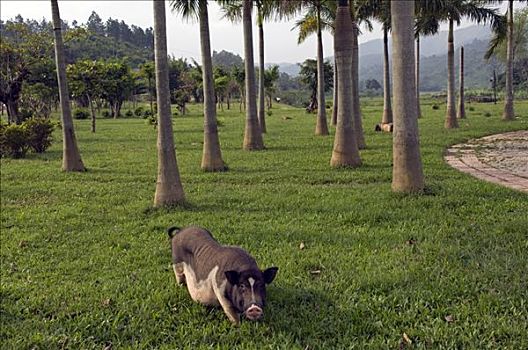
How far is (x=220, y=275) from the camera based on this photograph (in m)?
3.62

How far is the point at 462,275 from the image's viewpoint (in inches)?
169

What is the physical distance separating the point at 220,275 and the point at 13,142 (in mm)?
13143

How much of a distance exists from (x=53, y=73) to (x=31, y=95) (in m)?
2.27

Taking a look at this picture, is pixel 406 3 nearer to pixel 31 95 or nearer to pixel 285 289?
pixel 285 289

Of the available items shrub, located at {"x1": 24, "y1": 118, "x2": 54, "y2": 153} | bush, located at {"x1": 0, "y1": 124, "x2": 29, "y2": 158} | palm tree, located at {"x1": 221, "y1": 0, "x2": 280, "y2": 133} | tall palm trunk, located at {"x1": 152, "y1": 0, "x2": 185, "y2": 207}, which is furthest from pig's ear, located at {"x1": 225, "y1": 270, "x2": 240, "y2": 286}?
shrub, located at {"x1": 24, "y1": 118, "x2": 54, "y2": 153}

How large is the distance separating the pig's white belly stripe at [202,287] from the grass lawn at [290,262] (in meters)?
0.08

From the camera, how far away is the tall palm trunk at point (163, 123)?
7.32m

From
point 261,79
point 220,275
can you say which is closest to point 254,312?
point 220,275

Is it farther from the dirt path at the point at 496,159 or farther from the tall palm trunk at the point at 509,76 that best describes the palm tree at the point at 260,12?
the tall palm trunk at the point at 509,76

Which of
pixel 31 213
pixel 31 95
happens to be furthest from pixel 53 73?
pixel 31 213

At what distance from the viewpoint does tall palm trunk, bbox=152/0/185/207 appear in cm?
732

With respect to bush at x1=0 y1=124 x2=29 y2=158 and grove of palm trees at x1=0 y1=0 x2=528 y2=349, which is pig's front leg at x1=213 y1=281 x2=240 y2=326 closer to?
grove of palm trees at x1=0 y1=0 x2=528 y2=349

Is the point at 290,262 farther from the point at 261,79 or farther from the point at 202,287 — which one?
the point at 261,79

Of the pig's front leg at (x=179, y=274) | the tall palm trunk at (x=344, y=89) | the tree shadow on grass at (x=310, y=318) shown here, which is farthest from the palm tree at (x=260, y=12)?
the tree shadow on grass at (x=310, y=318)
